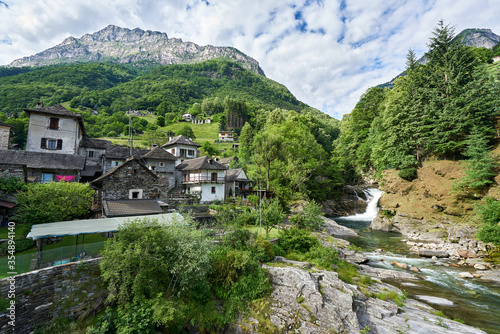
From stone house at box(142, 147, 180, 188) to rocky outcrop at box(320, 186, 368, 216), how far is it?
3135cm

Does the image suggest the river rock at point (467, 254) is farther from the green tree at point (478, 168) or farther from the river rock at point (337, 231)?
the river rock at point (337, 231)

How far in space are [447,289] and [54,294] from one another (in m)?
23.0

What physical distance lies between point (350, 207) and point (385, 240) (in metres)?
18.5

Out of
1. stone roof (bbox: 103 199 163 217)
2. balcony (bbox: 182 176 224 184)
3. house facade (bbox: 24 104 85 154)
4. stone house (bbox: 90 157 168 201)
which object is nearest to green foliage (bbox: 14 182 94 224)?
stone roof (bbox: 103 199 163 217)

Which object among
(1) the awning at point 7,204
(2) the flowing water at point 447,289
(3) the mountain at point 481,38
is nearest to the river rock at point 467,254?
(2) the flowing water at point 447,289

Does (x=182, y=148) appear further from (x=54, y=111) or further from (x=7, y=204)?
(x=7, y=204)

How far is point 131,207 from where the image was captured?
17625 mm

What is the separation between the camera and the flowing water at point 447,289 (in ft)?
37.6

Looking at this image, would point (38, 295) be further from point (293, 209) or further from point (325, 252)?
point (293, 209)

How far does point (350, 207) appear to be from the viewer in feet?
145

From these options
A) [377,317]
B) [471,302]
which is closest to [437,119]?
[471,302]

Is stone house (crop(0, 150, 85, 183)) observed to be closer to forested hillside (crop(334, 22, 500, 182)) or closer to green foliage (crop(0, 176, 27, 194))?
green foliage (crop(0, 176, 27, 194))

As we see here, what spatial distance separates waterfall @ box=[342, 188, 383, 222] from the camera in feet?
127

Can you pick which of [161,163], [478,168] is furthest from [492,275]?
[161,163]
